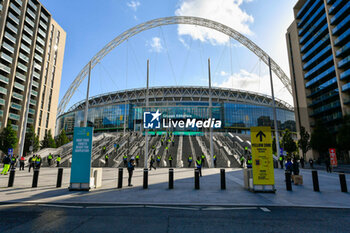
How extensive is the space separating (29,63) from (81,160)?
6479cm

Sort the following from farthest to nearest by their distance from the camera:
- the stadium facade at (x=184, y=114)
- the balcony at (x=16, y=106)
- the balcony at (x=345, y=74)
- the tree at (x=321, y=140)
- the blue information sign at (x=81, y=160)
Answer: the stadium facade at (x=184, y=114)
the balcony at (x=16, y=106)
the balcony at (x=345, y=74)
the tree at (x=321, y=140)
the blue information sign at (x=81, y=160)

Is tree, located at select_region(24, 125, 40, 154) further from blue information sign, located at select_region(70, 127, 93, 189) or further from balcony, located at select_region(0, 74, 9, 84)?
blue information sign, located at select_region(70, 127, 93, 189)

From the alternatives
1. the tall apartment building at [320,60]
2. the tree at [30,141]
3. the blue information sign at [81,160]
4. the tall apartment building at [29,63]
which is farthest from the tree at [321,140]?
the tall apartment building at [29,63]

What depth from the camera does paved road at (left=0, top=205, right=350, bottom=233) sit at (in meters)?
4.30

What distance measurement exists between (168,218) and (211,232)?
4.49ft

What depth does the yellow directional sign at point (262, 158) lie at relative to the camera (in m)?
8.70

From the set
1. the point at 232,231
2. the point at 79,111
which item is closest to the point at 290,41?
the point at 232,231

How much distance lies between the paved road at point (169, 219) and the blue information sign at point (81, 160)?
113 inches

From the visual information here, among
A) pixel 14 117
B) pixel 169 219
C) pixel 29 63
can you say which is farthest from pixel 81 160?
pixel 29 63

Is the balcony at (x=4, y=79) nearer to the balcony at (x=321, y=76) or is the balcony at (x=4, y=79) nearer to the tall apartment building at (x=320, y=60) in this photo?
the tall apartment building at (x=320, y=60)

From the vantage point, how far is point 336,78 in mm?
45375

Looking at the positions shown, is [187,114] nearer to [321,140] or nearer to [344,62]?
[321,140]

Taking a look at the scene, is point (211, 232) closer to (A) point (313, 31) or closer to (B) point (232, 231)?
(B) point (232, 231)

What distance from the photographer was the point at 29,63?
5797 centimetres
